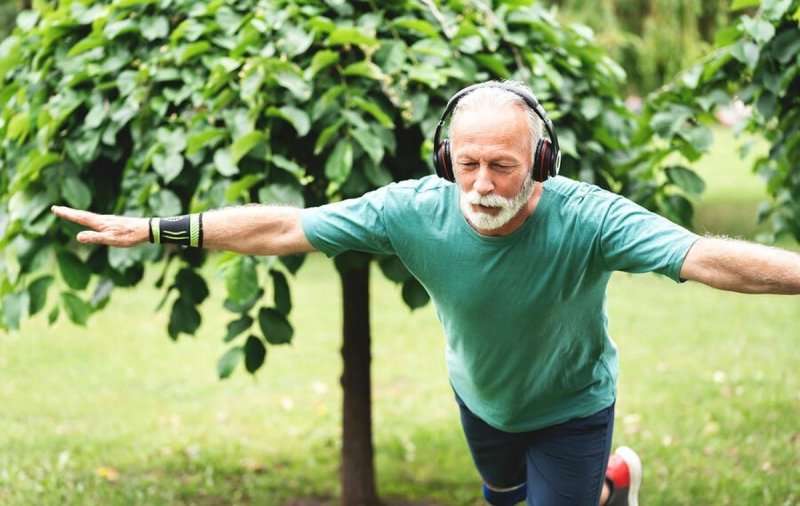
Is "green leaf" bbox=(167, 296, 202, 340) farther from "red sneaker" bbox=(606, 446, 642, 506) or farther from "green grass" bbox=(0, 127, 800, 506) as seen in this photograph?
"red sneaker" bbox=(606, 446, 642, 506)

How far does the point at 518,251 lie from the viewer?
8.86 ft

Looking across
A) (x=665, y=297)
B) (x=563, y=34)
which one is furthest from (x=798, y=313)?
(x=563, y=34)

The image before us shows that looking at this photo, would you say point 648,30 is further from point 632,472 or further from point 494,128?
point 494,128

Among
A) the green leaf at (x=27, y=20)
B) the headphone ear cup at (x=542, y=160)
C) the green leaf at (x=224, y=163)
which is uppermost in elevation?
the headphone ear cup at (x=542, y=160)

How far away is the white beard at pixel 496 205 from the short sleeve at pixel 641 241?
223mm

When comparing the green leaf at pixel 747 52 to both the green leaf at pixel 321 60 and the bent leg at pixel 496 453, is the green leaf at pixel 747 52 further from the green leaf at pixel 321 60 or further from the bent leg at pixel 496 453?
the bent leg at pixel 496 453

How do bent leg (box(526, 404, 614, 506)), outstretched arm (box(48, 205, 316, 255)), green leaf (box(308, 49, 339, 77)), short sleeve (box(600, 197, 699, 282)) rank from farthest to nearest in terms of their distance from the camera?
green leaf (box(308, 49, 339, 77)), bent leg (box(526, 404, 614, 506)), outstretched arm (box(48, 205, 316, 255)), short sleeve (box(600, 197, 699, 282))

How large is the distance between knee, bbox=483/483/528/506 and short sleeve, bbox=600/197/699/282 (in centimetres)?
129

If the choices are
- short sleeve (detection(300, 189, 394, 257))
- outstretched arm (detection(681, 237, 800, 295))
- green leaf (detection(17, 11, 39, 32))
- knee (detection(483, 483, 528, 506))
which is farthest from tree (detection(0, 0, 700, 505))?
outstretched arm (detection(681, 237, 800, 295))

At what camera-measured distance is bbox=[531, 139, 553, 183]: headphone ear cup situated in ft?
8.58

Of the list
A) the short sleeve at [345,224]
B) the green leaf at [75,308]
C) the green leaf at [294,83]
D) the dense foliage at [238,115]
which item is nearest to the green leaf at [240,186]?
the dense foliage at [238,115]

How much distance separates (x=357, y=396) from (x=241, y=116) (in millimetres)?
1631

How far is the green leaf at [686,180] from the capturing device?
3822 millimetres

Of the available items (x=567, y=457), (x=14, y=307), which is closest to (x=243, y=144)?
(x=14, y=307)
